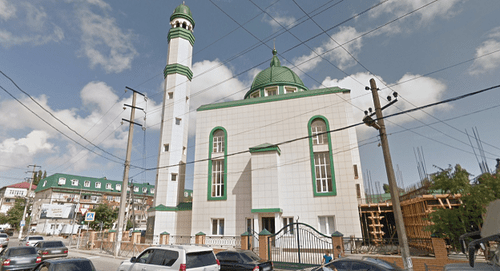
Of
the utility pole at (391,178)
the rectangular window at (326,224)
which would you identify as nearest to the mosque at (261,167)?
the rectangular window at (326,224)

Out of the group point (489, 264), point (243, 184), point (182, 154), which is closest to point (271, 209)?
point (243, 184)

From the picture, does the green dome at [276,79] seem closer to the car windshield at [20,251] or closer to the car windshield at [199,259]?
the car windshield at [199,259]

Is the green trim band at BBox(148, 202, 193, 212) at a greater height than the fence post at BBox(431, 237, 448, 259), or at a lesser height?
greater

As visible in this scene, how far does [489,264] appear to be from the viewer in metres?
6.89

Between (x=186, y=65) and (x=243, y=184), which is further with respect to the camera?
(x=186, y=65)

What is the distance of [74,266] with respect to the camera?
836cm

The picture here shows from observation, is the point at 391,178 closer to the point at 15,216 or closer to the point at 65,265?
the point at 65,265

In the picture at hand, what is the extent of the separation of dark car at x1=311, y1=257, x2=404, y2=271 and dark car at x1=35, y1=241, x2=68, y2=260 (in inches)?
703

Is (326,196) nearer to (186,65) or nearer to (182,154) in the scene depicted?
(182,154)

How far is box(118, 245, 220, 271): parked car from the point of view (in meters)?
8.42

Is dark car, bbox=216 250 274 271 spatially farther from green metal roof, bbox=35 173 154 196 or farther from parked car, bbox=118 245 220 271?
green metal roof, bbox=35 173 154 196

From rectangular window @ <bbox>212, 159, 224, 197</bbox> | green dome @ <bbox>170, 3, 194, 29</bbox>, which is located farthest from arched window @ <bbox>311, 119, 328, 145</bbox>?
green dome @ <bbox>170, 3, 194, 29</bbox>

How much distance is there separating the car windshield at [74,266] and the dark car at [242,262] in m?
5.36

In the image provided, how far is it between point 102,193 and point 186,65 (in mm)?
47561
